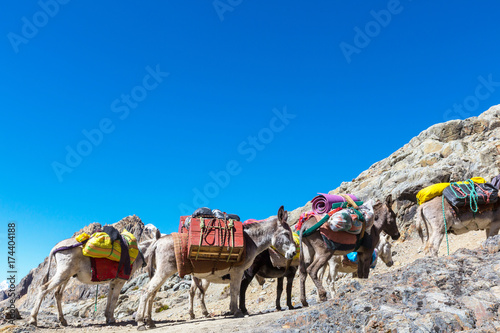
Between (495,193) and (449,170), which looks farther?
(449,170)

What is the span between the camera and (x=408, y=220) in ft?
80.5

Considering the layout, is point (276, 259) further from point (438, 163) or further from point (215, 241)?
point (438, 163)

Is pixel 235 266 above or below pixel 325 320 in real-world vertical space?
above

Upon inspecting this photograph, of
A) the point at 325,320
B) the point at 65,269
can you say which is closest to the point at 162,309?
the point at 65,269

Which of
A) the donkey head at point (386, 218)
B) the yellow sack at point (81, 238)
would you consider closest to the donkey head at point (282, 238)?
the donkey head at point (386, 218)

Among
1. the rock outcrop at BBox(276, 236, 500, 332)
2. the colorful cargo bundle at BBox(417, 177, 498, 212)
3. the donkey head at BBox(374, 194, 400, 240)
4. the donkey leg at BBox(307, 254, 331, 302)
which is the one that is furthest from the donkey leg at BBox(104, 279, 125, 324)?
the colorful cargo bundle at BBox(417, 177, 498, 212)

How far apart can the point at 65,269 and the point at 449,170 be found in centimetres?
2453

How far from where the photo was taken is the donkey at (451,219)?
1276 centimetres

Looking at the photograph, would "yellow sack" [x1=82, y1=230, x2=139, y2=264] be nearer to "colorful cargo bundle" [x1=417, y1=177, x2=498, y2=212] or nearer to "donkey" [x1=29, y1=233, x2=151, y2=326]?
"donkey" [x1=29, y1=233, x2=151, y2=326]

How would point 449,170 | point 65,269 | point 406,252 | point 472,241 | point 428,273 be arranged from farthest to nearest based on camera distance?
1. point 449,170
2. point 406,252
3. point 472,241
4. point 65,269
5. point 428,273

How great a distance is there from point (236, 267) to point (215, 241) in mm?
1167

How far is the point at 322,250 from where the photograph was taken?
10.8 metres

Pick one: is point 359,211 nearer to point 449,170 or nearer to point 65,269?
point 65,269

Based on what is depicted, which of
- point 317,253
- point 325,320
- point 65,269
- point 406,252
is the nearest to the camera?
point 325,320
